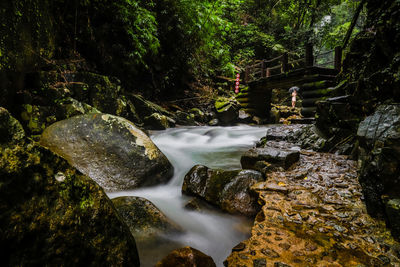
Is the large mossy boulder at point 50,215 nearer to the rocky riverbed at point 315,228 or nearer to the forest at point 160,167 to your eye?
the forest at point 160,167

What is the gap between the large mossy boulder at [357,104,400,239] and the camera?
175cm

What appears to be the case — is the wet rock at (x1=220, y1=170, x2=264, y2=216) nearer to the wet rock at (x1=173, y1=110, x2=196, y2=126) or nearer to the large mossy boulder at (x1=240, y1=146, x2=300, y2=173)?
the large mossy boulder at (x1=240, y1=146, x2=300, y2=173)

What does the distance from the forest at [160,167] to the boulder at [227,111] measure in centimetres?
426

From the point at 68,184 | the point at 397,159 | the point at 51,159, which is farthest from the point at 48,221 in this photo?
the point at 397,159

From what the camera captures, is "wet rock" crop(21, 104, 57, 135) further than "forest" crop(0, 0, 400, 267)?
Yes

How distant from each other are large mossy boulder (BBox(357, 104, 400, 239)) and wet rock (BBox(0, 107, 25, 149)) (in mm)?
2805

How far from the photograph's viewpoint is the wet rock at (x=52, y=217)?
932 millimetres

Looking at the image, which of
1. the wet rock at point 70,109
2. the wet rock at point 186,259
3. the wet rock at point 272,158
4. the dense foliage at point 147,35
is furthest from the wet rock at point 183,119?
the wet rock at point 186,259

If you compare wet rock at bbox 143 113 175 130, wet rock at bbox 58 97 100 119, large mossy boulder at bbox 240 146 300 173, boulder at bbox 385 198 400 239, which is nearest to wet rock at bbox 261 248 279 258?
boulder at bbox 385 198 400 239

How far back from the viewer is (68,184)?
1.20m

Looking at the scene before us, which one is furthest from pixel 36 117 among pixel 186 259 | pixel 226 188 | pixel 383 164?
pixel 383 164

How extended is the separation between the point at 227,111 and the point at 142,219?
425 inches

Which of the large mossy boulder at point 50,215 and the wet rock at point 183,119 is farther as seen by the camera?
the wet rock at point 183,119

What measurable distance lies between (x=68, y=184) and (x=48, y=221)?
0.22 metres
